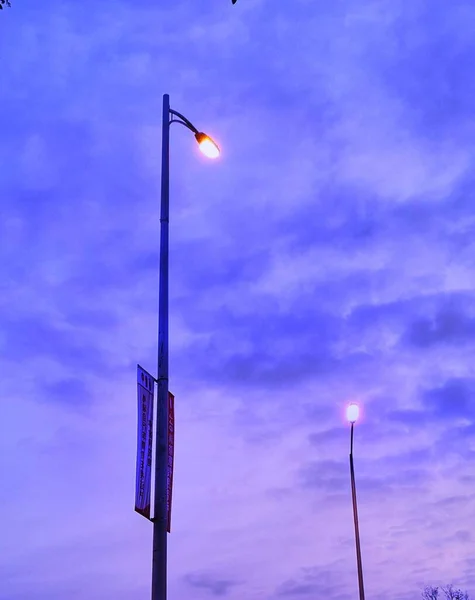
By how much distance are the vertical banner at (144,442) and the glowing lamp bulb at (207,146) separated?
13.0 feet

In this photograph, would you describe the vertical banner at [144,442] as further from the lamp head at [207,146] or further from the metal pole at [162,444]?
the lamp head at [207,146]

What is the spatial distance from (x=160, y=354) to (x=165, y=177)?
3319 mm

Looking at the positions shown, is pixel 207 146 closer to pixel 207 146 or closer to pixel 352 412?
pixel 207 146

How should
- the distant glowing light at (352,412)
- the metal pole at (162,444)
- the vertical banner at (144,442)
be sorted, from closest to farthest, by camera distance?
the metal pole at (162,444) → the vertical banner at (144,442) → the distant glowing light at (352,412)

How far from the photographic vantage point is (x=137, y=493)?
11.0m

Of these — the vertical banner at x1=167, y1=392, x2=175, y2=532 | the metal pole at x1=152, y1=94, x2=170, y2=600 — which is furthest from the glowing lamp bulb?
the vertical banner at x1=167, y1=392, x2=175, y2=532

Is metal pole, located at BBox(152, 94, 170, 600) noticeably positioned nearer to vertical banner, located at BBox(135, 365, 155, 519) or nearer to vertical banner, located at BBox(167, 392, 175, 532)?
vertical banner, located at BBox(135, 365, 155, 519)

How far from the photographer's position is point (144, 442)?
37.8 ft

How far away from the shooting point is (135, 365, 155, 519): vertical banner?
11031 mm

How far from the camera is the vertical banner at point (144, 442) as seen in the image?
1103cm

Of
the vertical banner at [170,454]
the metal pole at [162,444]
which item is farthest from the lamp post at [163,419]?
the vertical banner at [170,454]

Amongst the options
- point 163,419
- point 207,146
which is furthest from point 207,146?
point 163,419

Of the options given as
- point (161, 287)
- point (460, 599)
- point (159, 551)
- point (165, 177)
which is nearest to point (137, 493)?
point (159, 551)

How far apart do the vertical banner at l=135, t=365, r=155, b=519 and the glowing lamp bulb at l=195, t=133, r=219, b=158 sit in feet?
13.0
